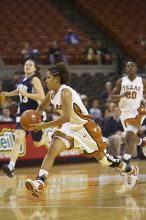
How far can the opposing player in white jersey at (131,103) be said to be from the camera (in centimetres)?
1165

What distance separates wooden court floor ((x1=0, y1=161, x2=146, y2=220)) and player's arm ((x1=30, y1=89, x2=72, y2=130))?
2.91 feet

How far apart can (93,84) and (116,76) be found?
1.39 meters

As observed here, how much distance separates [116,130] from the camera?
16.2 metres

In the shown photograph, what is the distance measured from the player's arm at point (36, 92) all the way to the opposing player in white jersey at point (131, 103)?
4.51 ft

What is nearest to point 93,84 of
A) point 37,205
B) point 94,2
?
point 94,2

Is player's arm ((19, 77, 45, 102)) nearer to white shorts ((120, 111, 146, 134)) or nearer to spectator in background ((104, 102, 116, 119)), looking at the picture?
white shorts ((120, 111, 146, 134))

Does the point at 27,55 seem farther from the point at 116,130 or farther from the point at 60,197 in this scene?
the point at 60,197

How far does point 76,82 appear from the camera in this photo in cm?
2042

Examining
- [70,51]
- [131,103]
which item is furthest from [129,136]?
[70,51]

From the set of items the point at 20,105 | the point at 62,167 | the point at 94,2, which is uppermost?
the point at 94,2

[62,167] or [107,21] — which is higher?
[107,21]

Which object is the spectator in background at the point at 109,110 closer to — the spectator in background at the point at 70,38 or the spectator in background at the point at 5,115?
the spectator in background at the point at 5,115

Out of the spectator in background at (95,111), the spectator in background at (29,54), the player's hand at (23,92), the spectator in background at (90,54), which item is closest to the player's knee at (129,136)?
the player's hand at (23,92)

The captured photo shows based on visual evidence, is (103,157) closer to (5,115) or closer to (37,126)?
(37,126)
